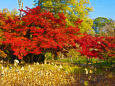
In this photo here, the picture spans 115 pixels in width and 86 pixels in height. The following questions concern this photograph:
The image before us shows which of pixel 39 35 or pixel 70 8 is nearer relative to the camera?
pixel 39 35

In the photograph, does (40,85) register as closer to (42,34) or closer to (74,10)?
(42,34)

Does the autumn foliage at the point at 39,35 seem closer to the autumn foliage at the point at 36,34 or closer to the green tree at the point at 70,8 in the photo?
the autumn foliage at the point at 36,34

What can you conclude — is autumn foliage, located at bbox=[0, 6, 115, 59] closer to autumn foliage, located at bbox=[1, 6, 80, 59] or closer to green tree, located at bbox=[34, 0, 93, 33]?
autumn foliage, located at bbox=[1, 6, 80, 59]

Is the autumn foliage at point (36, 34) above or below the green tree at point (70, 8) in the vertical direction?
below

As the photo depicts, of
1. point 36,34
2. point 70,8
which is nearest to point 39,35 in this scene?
point 36,34

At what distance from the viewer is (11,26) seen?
40.5ft

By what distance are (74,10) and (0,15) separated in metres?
10.7

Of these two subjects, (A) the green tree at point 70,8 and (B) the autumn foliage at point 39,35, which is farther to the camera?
(A) the green tree at point 70,8

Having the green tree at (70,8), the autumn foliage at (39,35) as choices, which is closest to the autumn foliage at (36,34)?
the autumn foliage at (39,35)

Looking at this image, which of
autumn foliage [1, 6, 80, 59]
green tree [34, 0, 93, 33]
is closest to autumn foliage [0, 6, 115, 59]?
autumn foliage [1, 6, 80, 59]

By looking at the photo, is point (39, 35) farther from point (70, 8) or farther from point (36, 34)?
point (70, 8)

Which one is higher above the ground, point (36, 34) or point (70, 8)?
point (70, 8)

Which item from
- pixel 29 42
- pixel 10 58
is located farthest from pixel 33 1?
pixel 29 42

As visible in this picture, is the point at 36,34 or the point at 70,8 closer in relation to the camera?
the point at 36,34
